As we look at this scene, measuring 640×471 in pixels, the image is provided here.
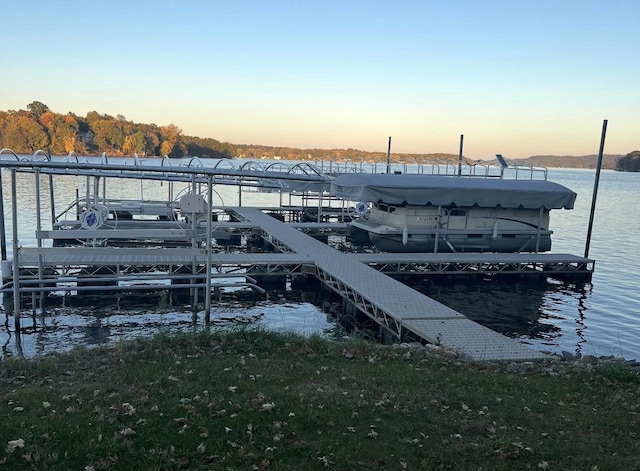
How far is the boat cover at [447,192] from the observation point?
2253cm

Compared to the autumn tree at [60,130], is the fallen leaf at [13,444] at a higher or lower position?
lower

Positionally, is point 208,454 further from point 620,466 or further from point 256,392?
point 620,466

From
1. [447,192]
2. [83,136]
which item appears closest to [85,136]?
[83,136]

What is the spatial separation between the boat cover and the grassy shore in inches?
537

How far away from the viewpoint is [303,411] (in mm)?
6367

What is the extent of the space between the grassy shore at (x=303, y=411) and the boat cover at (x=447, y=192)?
1363cm

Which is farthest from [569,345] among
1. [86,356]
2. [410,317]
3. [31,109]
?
[31,109]

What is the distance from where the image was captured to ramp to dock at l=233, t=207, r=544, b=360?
10727 mm

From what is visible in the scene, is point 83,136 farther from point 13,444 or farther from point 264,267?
point 13,444

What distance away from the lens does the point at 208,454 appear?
5199 millimetres

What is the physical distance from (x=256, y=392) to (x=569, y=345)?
11079mm

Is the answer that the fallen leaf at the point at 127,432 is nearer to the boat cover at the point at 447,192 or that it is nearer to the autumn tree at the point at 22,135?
the boat cover at the point at 447,192

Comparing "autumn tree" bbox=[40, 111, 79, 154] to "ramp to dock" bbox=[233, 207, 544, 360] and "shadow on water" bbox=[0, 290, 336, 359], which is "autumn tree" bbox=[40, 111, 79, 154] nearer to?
"shadow on water" bbox=[0, 290, 336, 359]

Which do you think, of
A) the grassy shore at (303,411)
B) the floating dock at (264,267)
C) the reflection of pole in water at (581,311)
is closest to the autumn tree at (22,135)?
the floating dock at (264,267)
